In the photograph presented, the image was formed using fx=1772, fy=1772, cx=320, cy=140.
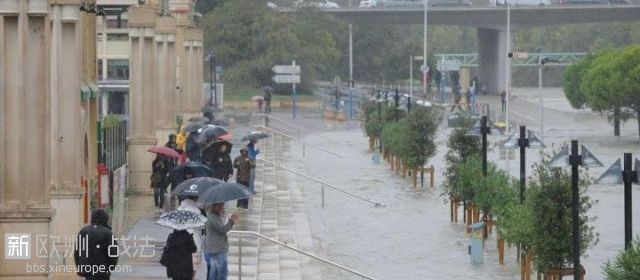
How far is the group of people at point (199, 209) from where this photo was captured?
66.5ft

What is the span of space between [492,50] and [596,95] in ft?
166

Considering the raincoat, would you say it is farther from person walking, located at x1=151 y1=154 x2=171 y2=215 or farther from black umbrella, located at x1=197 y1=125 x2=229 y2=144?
person walking, located at x1=151 y1=154 x2=171 y2=215

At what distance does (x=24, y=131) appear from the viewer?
21172mm

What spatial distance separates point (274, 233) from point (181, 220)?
41.2 feet

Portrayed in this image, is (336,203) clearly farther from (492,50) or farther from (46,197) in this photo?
(492,50)

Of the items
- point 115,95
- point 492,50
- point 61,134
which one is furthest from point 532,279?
point 492,50

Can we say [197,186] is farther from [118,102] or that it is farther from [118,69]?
[118,69]

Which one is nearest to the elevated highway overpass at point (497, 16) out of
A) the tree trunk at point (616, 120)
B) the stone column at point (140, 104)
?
the tree trunk at point (616, 120)

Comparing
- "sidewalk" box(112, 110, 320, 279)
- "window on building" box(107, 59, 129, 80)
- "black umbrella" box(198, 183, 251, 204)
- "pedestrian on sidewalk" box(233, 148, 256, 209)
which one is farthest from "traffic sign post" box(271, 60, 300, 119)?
"black umbrella" box(198, 183, 251, 204)

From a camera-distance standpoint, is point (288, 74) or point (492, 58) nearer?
point (288, 74)

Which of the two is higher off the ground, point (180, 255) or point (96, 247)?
point (96, 247)

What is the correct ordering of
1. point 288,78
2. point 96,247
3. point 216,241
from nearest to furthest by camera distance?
1. point 96,247
2. point 216,241
3. point 288,78

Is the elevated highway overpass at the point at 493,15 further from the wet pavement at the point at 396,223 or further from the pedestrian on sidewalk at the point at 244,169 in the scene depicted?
the pedestrian on sidewalk at the point at 244,169

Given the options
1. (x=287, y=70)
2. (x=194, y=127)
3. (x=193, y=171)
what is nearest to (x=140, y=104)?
(x=194, y=127)
